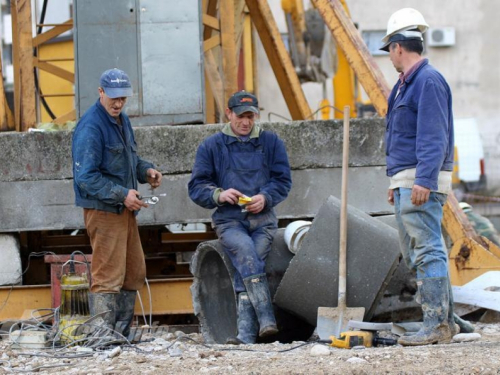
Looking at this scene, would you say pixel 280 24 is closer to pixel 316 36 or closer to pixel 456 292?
pixel 316 36

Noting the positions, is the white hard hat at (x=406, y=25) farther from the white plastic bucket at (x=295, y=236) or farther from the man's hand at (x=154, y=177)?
the man's hand at (x=154, y=177)

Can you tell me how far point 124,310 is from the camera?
7.50m

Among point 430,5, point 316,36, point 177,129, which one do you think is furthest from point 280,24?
point 177,129

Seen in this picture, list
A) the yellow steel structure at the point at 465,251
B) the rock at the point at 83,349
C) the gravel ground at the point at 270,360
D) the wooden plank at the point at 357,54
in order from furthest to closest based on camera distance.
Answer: the wooden plank at the point at 357,54 < the yellow steel structure at the point at 465,251 < the rock at the point at 83,349 < the gravel ground at the point at 270,360

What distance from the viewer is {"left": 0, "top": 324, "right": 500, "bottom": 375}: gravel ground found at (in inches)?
218

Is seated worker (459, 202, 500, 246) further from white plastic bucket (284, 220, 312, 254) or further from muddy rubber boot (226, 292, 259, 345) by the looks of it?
muddy rubber boot (226, 292, 259, 345)

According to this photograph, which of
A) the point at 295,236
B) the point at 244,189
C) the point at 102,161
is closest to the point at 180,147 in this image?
the point at 244,189

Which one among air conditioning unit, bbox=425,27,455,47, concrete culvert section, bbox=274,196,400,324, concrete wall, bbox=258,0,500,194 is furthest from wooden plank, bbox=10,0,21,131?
air conditioning unit, bbox=425,27,455,47

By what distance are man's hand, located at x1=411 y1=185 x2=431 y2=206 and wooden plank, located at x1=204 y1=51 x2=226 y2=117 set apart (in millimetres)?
4355

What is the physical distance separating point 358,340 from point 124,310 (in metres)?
1.94

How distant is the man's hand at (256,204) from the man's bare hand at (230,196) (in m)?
0.10

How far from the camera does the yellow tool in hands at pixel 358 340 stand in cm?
631

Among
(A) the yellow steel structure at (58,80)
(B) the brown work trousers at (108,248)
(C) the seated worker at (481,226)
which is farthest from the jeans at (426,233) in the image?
(A) the yellow steel structure at (58,80)

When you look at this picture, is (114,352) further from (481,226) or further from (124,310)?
(481,226)
